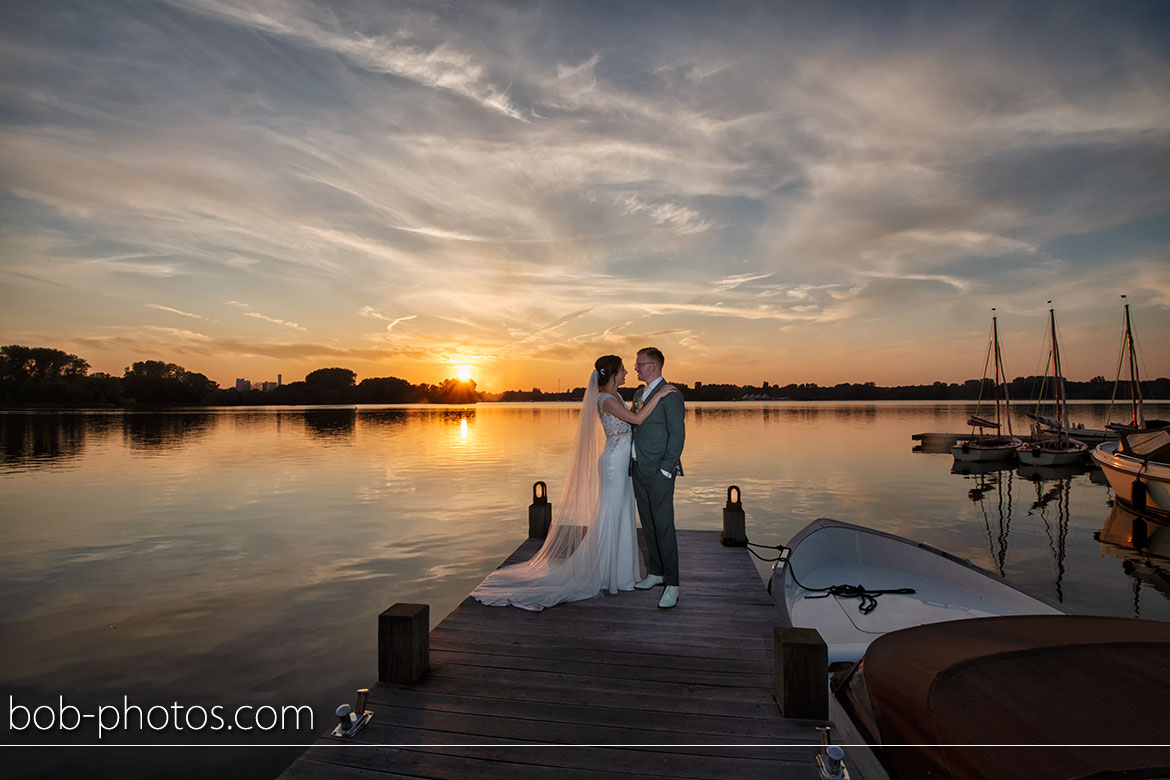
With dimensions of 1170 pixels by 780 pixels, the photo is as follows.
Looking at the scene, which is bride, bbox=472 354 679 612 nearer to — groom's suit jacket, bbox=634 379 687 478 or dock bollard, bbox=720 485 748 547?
groom's suit jacket, bbox=634 379 687 478

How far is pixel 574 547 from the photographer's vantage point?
21.4 feet

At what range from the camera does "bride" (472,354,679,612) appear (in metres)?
6.24

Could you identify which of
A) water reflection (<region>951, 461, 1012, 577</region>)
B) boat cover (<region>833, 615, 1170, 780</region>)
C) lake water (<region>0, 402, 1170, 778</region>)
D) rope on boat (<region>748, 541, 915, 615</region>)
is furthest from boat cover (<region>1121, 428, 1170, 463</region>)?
boat cover (<region>833, 615, 1170, 780</region>)

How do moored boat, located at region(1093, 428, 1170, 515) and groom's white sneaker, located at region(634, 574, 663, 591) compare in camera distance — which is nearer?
groom's white sneaker, located at region(634, 574, 663, 591)

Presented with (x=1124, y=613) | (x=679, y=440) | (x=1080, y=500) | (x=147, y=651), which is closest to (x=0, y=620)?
(x=147, y=651)

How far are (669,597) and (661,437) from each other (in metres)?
1.71

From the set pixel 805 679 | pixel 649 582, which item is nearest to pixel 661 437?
pixel 649 582

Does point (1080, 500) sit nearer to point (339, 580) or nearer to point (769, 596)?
point (769, 596)

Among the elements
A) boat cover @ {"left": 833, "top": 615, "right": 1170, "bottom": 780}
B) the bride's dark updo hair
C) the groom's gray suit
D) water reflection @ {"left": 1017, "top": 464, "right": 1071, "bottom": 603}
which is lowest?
water reflection @ {"left": 1017, "top": 464, "right": 1071, "bottom": 603}

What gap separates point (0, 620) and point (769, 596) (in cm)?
1140

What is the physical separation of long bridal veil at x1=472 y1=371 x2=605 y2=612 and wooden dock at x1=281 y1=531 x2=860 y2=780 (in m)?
0.30

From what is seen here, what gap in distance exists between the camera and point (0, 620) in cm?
862

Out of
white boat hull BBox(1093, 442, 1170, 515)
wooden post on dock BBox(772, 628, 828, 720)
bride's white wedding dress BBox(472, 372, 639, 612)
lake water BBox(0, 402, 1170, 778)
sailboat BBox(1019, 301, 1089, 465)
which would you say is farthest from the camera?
sailboat BBox(1019, 301, 1089, 465)

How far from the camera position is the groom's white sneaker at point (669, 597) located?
5957mm
